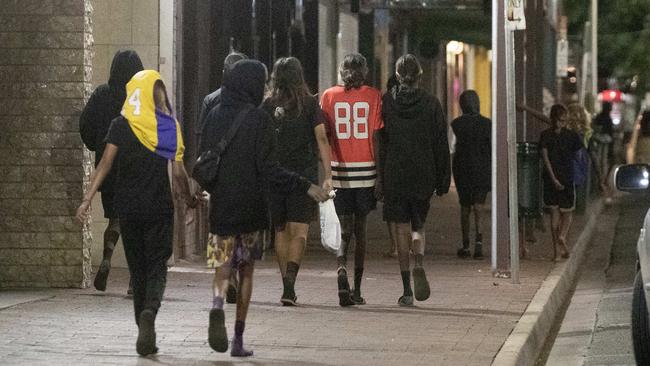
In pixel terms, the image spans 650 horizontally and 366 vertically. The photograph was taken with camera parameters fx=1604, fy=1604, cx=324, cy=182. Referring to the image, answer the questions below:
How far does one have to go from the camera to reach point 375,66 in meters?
29.1

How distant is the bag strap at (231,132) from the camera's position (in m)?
9.38

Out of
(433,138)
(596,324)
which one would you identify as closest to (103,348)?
(433,138)

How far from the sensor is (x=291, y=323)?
11.1 m

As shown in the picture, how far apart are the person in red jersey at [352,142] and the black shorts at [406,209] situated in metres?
0.17

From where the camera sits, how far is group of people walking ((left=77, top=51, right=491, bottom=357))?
9.44 m

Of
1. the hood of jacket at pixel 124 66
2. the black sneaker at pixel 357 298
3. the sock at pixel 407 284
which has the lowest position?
the black sneaker at pixel 357 298

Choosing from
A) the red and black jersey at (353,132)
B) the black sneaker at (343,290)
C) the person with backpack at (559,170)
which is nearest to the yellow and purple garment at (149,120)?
the red and black jersey at (353,132)

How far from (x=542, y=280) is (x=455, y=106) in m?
26.9

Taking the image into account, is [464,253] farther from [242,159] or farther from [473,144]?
[242,159]

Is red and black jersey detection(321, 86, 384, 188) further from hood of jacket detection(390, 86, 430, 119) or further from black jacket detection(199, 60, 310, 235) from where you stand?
black jacket detection(199, 60, 310, 235)

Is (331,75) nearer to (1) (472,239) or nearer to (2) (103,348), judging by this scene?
(1) (472,239)

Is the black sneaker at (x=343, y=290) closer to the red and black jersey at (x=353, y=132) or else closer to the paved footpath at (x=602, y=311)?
the red and black jersey at (x=353, y=132)

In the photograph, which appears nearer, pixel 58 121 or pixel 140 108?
pixel 140 108

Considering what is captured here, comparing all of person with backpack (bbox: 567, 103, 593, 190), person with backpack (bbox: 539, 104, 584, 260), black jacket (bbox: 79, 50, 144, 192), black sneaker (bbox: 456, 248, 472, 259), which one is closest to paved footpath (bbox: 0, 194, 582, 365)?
black jacket (bbox: 79, 50, 144, 192)
